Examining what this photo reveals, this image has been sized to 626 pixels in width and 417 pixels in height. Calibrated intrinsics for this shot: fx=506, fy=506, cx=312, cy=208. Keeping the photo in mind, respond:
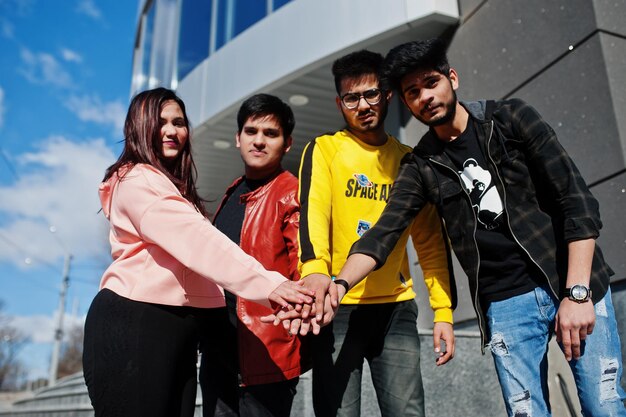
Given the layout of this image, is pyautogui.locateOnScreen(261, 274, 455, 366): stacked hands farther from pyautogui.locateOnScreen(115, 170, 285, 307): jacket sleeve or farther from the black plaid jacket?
the black plaid jacket

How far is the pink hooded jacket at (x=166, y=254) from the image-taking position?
67.7 inches

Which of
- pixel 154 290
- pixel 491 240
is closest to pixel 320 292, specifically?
pixel 154 290

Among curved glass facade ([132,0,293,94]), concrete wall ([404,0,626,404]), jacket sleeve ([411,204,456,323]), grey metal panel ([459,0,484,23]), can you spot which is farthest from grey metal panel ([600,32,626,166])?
curved glass facade ([132,0,293,94])

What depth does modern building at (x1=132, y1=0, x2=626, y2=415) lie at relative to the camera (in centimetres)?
409

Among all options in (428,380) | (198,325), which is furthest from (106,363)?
(428,380)

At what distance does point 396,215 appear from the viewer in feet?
6.85

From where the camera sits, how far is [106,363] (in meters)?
1.62

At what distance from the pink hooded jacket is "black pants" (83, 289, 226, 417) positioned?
55 mm

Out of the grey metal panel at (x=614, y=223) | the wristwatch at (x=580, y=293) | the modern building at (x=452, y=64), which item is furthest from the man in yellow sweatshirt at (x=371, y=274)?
the grey metal panel at (x=614, y=223)

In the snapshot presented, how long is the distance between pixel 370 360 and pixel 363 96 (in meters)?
1.15

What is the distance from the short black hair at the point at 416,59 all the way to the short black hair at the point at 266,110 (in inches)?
21.8

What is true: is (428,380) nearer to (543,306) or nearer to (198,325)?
(543,306)

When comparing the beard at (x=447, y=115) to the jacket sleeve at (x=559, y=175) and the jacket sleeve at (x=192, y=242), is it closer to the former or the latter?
the jacket sleeve at (x=559, y=175)

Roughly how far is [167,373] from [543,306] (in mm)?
1339
